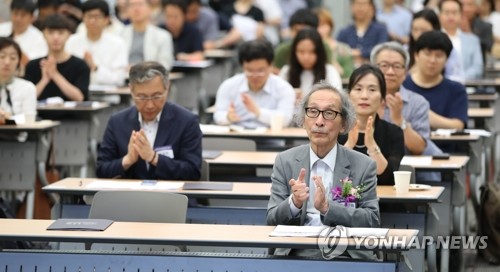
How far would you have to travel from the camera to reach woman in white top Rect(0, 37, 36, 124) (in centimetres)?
910

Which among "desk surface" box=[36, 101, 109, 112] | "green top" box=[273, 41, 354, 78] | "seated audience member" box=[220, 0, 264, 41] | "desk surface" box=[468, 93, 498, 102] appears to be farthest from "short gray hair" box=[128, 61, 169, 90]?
"seated audience member" box=[220, 0, 264, 41]

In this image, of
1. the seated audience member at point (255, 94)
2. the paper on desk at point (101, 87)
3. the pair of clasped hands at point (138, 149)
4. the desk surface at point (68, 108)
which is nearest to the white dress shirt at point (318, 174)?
the pair of clasped hands at point (138, 149)

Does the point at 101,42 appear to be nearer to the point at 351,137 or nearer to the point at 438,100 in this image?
the point at 438,100

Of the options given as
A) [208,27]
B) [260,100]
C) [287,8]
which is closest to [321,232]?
[260,100]

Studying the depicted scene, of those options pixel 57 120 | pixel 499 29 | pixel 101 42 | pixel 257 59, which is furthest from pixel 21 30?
pixel 499 29

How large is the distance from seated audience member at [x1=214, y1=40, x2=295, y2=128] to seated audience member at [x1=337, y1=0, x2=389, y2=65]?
4178mm

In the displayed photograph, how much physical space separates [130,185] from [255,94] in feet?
9.84

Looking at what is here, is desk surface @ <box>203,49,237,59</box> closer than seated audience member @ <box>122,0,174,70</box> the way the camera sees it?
No

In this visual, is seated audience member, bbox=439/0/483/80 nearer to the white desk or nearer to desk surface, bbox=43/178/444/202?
the white desk

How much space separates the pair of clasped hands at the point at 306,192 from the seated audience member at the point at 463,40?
701 cm

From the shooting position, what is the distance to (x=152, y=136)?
24.1 ft

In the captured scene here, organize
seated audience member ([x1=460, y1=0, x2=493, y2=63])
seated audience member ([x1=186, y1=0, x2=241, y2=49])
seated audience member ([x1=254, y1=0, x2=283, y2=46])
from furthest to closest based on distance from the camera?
seated audience member ([x1=254, y1=0, x2=283, y2=46]) < seated audience member ([x1=186, y1=0, x2=241, y2=49]) < seated audience member ([x1=460, y1=0, x2=493, y2=63])

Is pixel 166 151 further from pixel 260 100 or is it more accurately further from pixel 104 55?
pixel 104 55

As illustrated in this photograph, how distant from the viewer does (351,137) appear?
662 cm
